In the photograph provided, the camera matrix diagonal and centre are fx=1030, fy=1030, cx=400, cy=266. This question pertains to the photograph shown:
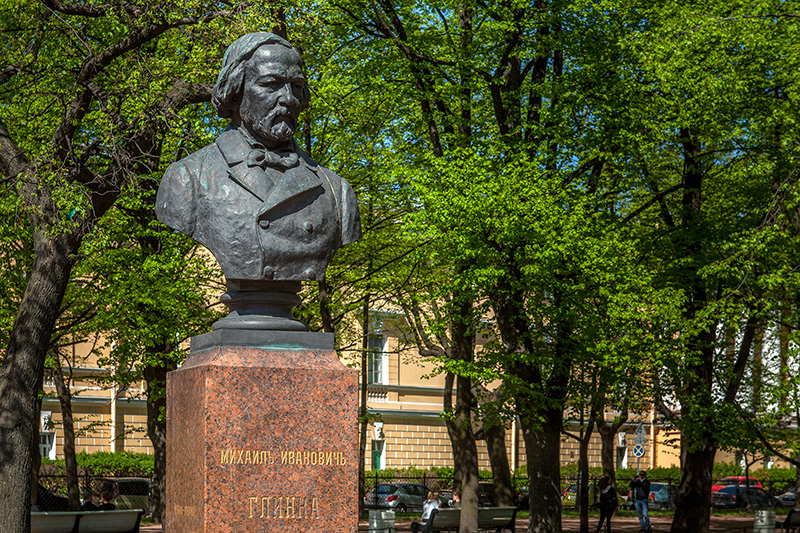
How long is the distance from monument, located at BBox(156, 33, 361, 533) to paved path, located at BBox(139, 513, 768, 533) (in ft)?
55.0

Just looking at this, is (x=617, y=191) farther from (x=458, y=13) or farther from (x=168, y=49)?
(x=168, y=49)

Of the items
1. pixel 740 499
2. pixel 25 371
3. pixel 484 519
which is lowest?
pixel 740 499

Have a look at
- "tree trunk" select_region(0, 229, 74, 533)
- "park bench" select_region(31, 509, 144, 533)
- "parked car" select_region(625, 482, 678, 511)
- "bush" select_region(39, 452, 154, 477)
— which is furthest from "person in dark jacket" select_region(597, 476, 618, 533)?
"tree trunk" select_region(0, 229, 74, 533)

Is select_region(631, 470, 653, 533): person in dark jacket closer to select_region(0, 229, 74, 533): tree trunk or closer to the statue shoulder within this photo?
select_region(0, 229, 74, 533): tree trunk

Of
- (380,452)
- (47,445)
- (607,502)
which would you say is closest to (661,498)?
(380,452)

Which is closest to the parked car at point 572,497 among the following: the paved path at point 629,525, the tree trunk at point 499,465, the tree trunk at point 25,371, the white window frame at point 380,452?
the paved path at point 629,525

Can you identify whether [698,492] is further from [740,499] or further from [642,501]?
[740,499]

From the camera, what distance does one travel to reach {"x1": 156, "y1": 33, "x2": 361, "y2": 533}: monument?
21.7 feet

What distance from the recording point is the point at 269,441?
6688mm

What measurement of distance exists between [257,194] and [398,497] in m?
28.5

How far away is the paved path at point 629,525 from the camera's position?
26609 millimetres

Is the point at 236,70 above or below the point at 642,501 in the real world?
above

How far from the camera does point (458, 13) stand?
20.8 meters

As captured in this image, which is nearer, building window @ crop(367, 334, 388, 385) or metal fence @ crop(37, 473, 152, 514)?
metal fence @ crop(37, 473, 152, 514)
